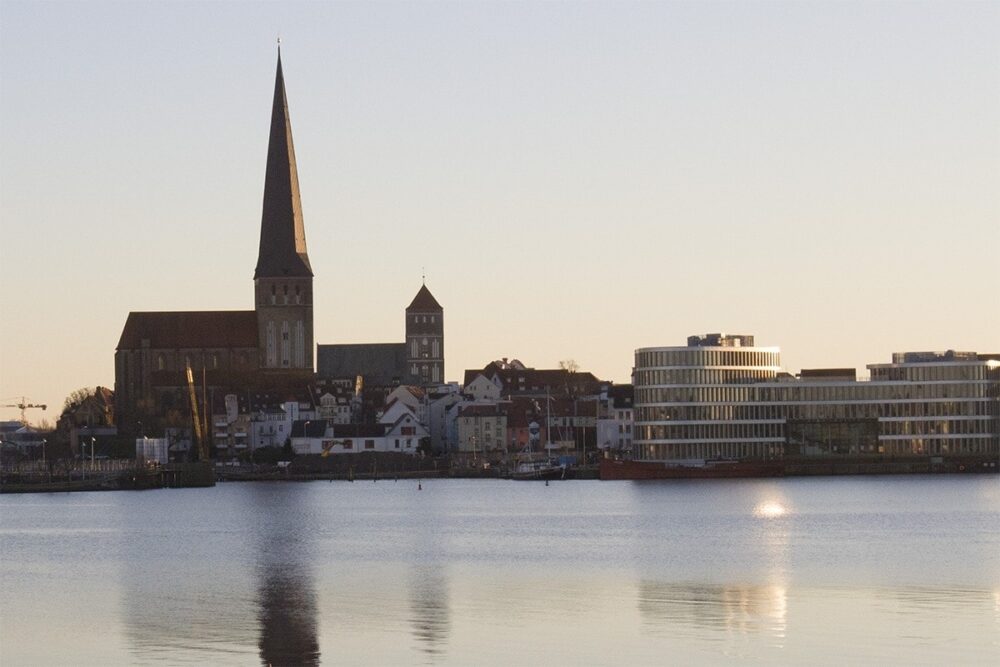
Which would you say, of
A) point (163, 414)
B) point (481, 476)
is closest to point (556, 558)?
point (481, 476)

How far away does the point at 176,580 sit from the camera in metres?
61.4

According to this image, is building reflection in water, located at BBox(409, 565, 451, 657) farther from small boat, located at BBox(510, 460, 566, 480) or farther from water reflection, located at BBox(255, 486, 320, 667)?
small boat, located at BBox(510, 460, 566, 480)

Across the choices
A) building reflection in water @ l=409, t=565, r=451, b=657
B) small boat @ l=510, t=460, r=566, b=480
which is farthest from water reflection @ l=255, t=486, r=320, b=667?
small boat @ l=510, t=460, r=566, b=480

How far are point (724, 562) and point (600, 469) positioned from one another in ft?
276

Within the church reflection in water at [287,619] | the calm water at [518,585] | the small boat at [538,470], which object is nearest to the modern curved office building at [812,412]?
the small boat at [538,470]

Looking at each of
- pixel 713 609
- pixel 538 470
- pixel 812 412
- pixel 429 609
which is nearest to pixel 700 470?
pixel 812 412

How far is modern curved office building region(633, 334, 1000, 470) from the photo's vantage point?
144 m

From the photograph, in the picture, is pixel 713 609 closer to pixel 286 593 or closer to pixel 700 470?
pixel 286 593

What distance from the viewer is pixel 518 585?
5662cm

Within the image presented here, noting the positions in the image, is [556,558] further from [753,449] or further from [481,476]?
[481,476]

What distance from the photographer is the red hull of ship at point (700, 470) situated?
5600 inches

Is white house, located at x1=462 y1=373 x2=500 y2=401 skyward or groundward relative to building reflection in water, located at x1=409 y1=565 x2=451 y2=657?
skyward

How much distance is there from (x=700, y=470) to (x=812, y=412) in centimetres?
953

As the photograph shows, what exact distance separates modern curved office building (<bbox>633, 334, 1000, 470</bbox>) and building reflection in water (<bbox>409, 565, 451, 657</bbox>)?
266 ft
